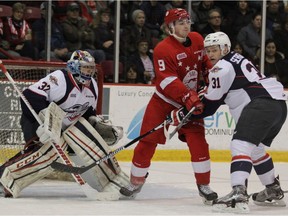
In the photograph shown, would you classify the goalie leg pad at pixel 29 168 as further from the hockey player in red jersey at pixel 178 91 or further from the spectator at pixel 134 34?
the spectator at pixel 134 34

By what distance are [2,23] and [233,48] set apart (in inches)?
94.6

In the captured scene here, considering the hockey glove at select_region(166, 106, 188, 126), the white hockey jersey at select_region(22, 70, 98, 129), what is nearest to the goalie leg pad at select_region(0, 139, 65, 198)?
the white hockey jersey at select_region(22, 70, 98, 129)

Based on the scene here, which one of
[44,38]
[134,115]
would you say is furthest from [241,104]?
[44,38]

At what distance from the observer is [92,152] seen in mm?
5727

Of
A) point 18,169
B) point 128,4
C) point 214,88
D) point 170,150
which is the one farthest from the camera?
point 128,4

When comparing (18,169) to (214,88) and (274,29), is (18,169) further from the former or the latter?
(274,29)

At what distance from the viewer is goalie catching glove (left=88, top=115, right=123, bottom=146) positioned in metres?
5.95

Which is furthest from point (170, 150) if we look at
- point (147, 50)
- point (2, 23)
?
point (2, 23)

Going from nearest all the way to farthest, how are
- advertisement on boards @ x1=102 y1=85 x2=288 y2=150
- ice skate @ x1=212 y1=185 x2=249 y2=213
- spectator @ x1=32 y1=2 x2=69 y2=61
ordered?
1. ice skate @ x1=212 y1=185 x2=249 y2=213
2. advertisement on boards @ x1=102 y1=85 x2=288 y2=150
3. spectator @ x1=32 y1=2 x2=69 y2=61

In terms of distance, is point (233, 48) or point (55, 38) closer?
point (55, 38)

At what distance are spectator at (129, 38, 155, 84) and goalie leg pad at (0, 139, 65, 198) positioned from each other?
355cm

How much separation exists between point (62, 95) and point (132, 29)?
3.70m

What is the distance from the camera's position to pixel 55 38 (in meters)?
8.95

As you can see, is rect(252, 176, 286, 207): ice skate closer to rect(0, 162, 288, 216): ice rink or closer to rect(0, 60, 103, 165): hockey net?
rect(0, 162, 288, 216): ice rink
